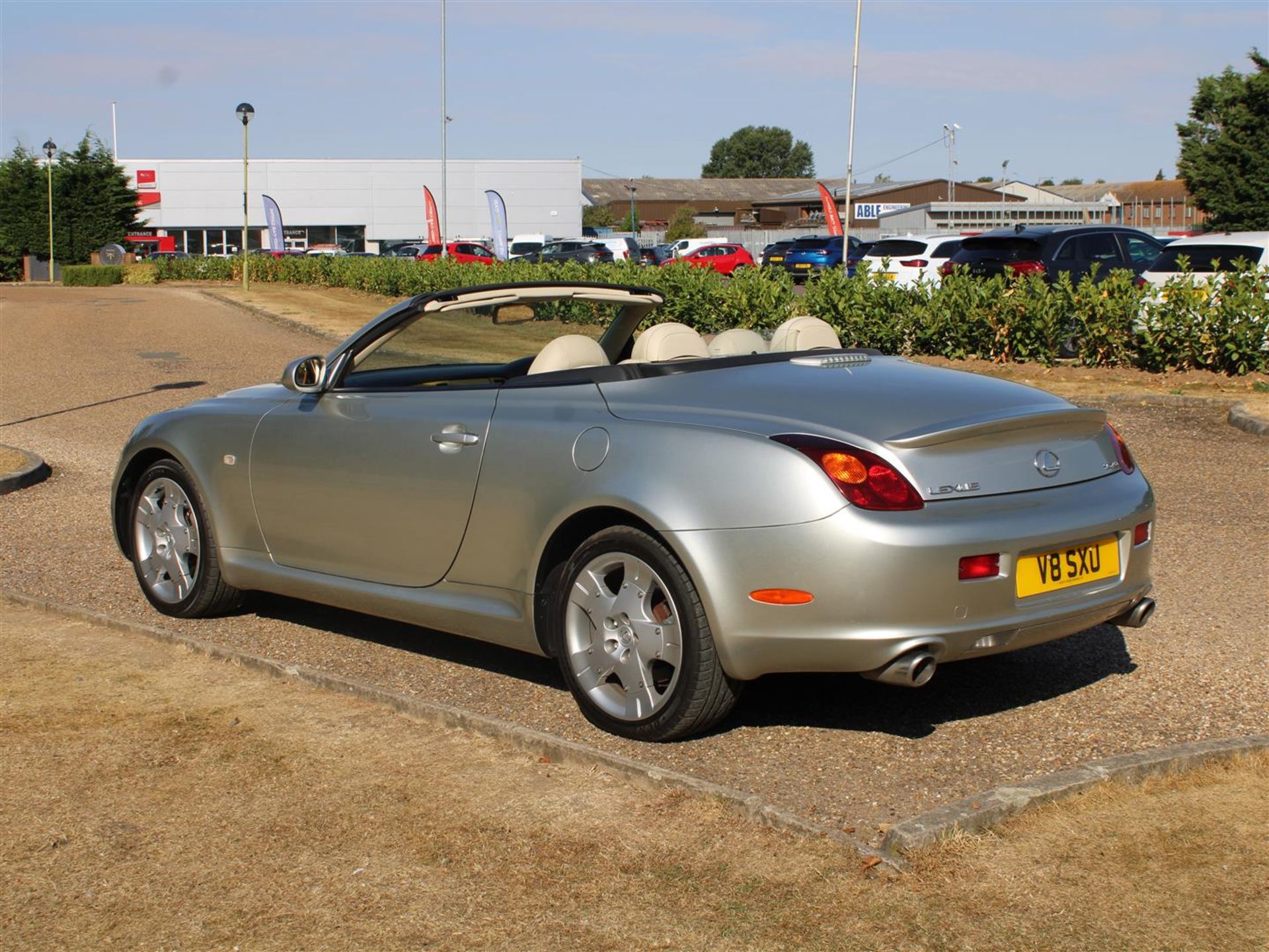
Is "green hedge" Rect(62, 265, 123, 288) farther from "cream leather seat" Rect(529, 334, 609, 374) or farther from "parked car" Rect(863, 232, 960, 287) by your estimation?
"cream leather seat" Rect(529, 334, 609, 374)

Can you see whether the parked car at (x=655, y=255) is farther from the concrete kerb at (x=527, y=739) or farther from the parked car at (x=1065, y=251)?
the concrete kerb at (x=527, y=739)

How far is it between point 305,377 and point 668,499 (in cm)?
214

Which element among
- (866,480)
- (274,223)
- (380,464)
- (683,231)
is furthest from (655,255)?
(866,480)

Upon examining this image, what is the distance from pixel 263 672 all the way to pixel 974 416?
9.36 feet

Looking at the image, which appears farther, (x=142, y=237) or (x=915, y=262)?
(x=142, y=237)

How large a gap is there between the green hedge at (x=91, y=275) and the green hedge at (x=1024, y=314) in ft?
122

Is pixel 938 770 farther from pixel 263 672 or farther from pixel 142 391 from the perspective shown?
pixel 142 391

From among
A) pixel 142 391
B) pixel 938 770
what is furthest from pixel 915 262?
pixel 938 770

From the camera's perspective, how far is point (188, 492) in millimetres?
6371

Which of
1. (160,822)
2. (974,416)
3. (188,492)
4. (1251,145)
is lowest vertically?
(160,822)

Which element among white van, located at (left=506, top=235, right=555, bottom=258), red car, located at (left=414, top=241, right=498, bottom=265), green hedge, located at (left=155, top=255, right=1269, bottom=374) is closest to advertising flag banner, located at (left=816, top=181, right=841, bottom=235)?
red car, located at (left=414, top=241, right=498, bottom=265)

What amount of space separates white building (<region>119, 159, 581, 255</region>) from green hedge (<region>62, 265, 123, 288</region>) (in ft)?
87.1

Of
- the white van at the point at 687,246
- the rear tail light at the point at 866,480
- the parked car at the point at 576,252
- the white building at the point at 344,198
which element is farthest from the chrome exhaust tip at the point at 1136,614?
the white building at the point at 344,198

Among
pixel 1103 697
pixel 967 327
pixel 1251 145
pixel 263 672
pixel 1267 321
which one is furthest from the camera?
pixel 1251 145
